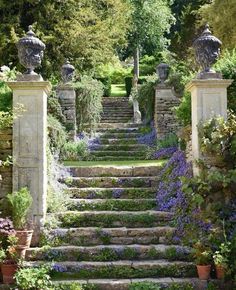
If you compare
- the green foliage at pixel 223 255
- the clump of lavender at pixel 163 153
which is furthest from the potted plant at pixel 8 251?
the clump of lavender at pixel 163 153

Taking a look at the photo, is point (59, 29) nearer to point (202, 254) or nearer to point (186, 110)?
point (186, 110)

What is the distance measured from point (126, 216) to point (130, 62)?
3340cm

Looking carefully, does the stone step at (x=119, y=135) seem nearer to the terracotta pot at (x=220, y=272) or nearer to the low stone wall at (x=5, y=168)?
the low stone wall at (x=5, y=168)

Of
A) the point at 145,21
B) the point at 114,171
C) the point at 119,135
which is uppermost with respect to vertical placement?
the point at 145,21

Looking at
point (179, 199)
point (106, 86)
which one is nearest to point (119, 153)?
point (179, 199)

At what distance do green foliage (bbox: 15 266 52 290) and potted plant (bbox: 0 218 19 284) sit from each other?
0.23 meters

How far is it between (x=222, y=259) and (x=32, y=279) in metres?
2.25

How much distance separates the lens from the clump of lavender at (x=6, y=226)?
645cm

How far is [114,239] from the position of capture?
23.0ft

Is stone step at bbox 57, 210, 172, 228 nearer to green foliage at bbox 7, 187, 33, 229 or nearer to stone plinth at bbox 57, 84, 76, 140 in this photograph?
green foliage at bbox 7, 187, 33, 229

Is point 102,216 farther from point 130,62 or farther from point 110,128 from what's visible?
point 130,62

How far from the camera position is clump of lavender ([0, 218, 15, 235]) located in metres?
6.45

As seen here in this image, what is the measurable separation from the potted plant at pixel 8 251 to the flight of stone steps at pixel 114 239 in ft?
1.04

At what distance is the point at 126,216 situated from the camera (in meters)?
7.33
